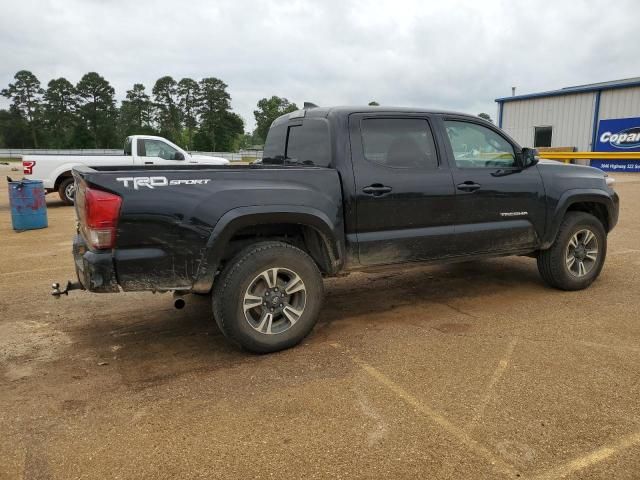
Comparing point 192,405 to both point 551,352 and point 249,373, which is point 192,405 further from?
point 551,352

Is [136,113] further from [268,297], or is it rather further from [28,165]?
[268,297]

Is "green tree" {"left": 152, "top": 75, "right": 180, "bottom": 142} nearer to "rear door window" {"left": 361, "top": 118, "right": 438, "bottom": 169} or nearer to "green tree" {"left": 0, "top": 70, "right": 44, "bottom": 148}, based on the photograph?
"green tree" {"left": 0, "top": 70, "right": 44, "bottom": 148}

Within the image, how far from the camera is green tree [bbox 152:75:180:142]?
242ft

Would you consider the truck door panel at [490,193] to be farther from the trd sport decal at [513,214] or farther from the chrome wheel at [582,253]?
the chrome wheel at [582,253]

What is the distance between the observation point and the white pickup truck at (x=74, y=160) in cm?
1223

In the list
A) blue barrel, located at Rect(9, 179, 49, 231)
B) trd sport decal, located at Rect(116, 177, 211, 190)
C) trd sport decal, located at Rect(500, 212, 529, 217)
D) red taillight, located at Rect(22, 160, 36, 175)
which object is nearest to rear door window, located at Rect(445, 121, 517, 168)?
trd sport decal, located at Rect(500, 212, 529, 217)

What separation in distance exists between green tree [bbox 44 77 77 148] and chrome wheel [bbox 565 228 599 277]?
72069mm

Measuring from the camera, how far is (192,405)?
3.06 meters

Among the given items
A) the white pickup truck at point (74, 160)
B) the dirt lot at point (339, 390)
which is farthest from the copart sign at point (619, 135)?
the dirt lot at point (339, 390)

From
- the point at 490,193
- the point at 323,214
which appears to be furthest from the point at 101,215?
the point at 490,193

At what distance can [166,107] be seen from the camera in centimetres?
7438

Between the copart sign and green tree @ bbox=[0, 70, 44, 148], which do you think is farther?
green tree @ bbox=[0, 70, 44, 148]

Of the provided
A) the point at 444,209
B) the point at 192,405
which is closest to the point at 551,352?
the point at 444,209

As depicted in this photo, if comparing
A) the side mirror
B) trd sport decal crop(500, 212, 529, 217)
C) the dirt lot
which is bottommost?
the dirt lot
